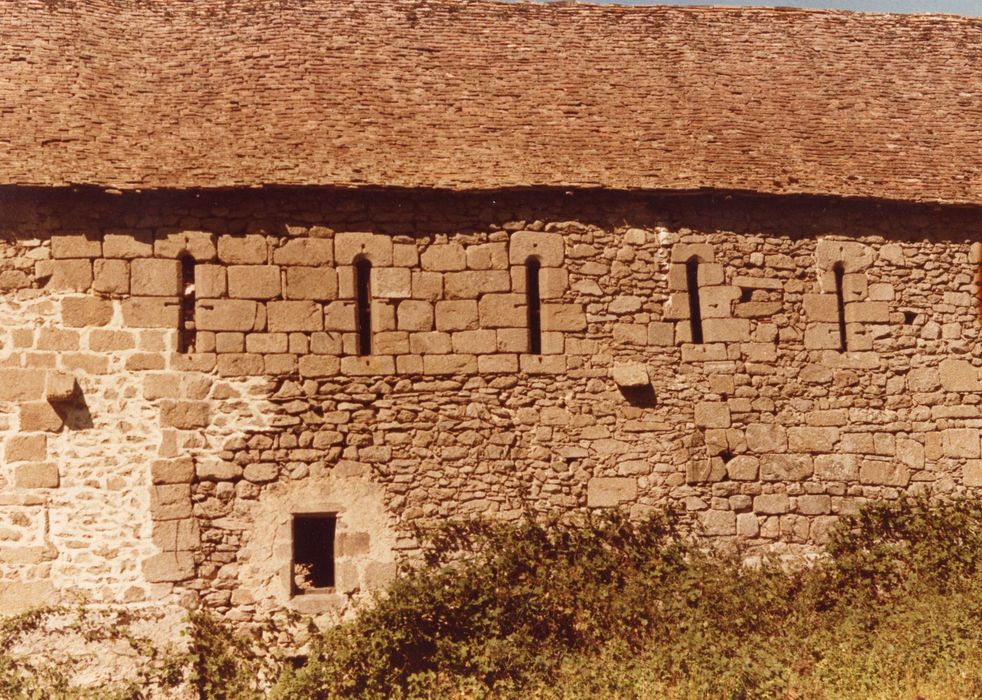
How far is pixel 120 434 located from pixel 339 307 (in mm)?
2261

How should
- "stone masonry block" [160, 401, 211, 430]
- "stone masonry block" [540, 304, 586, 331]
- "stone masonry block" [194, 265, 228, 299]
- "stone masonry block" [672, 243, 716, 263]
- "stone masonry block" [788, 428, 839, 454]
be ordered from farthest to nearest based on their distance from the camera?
"stone masonry block" [672, 243, 716, 263] → "stone masonry block" [788, 428, 839, 454] → "stone masonry block" [540, 304, 586, 331] → "stone masonry block" [194, 265, 228, 299] → "stone masonry block" [160, 401, 211, 430]

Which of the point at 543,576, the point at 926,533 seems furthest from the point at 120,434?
the point at 926,533

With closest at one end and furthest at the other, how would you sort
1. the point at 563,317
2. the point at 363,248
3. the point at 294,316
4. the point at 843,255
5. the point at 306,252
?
1. the point at 294,316
2. the point at 306,252
3. the point at 363,248
4. the point at 563,317
5. the point at 843,255

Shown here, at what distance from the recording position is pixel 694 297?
9.10 metres

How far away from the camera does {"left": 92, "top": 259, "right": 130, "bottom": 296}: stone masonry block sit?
26.4 ft

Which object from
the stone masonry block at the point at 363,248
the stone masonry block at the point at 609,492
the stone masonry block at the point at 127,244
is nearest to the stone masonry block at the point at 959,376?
the stone masonry block at the point at 609,492

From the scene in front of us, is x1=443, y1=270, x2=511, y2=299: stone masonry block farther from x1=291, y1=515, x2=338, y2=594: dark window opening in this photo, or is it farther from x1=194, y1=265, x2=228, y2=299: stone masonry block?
x1=291, y1=515, x2=338, y2=594: dark window opening

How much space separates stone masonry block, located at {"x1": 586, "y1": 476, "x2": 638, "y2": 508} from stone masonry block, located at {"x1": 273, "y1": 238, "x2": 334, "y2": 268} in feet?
10.9

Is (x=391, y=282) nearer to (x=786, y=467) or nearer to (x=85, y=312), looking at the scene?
(x=85, y=312)

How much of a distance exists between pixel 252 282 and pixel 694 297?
440 centimetres

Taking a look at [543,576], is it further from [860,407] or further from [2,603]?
[2,603]

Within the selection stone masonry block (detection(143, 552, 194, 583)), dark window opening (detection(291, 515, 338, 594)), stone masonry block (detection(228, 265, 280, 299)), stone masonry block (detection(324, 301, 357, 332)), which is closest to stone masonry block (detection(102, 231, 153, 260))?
stone masonry block (detection(228, 265, 280, 299))

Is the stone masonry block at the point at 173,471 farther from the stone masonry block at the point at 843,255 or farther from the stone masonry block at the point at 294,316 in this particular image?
the stone masonry block at the point at 843,255

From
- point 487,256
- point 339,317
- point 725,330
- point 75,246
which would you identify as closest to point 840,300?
point 725,330
